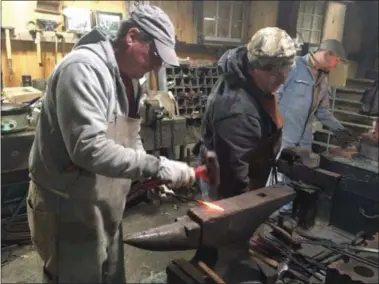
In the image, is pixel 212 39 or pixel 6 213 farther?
pixel 212 39

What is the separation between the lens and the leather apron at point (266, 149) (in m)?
1.46

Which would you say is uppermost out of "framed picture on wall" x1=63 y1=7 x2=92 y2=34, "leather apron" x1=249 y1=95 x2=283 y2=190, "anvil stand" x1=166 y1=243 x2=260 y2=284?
"framed picture on wall" x1=63 y1=7 x2=92 y2=34

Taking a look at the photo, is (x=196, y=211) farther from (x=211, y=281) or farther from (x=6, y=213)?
(x=6, y=213)

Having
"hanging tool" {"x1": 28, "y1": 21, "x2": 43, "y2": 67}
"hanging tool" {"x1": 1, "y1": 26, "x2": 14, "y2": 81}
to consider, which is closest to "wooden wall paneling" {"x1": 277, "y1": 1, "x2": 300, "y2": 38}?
"hanging tool" {"x1": 28, "y1": 21, "x2": 43, "y2": 67}

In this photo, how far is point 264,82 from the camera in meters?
1.42

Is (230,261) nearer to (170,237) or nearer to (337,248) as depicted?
(170,237)

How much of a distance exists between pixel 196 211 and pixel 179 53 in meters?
3.28

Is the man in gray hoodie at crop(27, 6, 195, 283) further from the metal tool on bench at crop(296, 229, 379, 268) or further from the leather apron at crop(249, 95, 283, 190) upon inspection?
the metal tool on bench at crop(296, 229, 379, 268)

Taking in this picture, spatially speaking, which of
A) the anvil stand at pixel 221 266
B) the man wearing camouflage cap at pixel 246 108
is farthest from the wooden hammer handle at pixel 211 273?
the man wearing camouflage cap at pixel 246 108

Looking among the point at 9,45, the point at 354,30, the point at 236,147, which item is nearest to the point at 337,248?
the point at 236,147

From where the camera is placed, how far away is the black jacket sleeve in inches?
52.9

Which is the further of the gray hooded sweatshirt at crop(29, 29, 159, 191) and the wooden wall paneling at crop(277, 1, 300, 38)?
the wooden wall paneling at crop(277, 1, 300, 38)

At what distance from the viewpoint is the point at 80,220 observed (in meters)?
1.29

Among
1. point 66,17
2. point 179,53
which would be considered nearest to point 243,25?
point 179,53
